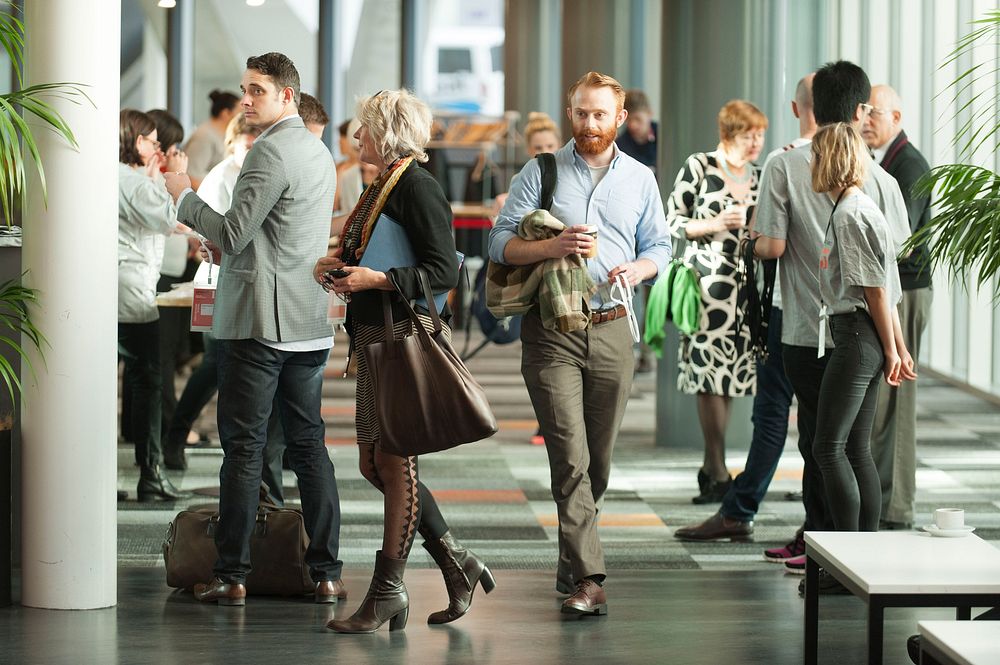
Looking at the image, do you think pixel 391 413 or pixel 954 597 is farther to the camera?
pixel 391 413

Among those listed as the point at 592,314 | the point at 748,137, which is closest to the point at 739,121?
the point at 748,137

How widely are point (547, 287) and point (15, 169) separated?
1547 millimetres

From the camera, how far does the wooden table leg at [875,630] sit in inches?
125

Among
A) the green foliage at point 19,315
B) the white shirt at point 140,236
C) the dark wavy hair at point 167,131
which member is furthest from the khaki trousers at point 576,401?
the dark wavy hair at point 167,131

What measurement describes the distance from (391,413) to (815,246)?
5.21ft

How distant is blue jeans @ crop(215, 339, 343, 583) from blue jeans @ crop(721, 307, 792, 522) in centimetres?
173

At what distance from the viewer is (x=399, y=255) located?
4.01 m

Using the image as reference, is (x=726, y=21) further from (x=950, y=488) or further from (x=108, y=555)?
(x=108, y=555)

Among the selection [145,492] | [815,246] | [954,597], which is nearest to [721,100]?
[815,246]

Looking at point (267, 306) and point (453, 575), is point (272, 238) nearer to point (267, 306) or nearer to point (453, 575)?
point (267, 306)

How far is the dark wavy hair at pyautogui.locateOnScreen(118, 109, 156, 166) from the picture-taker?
5.91m

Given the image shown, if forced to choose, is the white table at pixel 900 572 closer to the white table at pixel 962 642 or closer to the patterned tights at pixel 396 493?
the white table at pixel 962 642

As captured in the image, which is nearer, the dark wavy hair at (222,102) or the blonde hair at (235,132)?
the blonde hair at (235,132)

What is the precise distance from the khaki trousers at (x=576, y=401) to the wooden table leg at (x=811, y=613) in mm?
749
